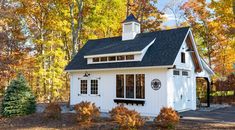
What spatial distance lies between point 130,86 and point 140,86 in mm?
651

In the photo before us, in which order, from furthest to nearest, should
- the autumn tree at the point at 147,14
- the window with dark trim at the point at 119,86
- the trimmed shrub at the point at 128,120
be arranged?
the autumn tree at the point at 147,14, the window with dark trim at the point at 119,86, the trimmed shrub at the point at 128,120

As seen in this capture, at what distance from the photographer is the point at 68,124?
1271cm

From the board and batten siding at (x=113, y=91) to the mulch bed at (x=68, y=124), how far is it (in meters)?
2.37

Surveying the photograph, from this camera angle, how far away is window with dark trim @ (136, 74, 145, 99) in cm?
1553

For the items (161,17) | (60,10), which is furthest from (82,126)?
(161,17)

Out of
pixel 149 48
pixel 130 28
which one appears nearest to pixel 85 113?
pixel 149 48

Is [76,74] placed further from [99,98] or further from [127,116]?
[127,116]

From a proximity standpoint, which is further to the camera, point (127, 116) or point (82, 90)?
point (82, 90)

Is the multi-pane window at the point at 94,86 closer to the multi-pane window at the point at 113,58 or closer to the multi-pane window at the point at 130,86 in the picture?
the multi-pane window at the point at 113,58

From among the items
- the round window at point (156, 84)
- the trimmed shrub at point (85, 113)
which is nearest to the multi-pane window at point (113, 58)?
the round window at point (156, 84)

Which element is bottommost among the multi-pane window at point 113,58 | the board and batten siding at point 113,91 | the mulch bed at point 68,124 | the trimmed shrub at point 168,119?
the mulch bed at point 68,124

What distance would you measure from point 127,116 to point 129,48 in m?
6.41

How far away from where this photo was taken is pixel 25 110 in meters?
16.0

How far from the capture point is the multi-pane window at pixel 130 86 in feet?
51.1
